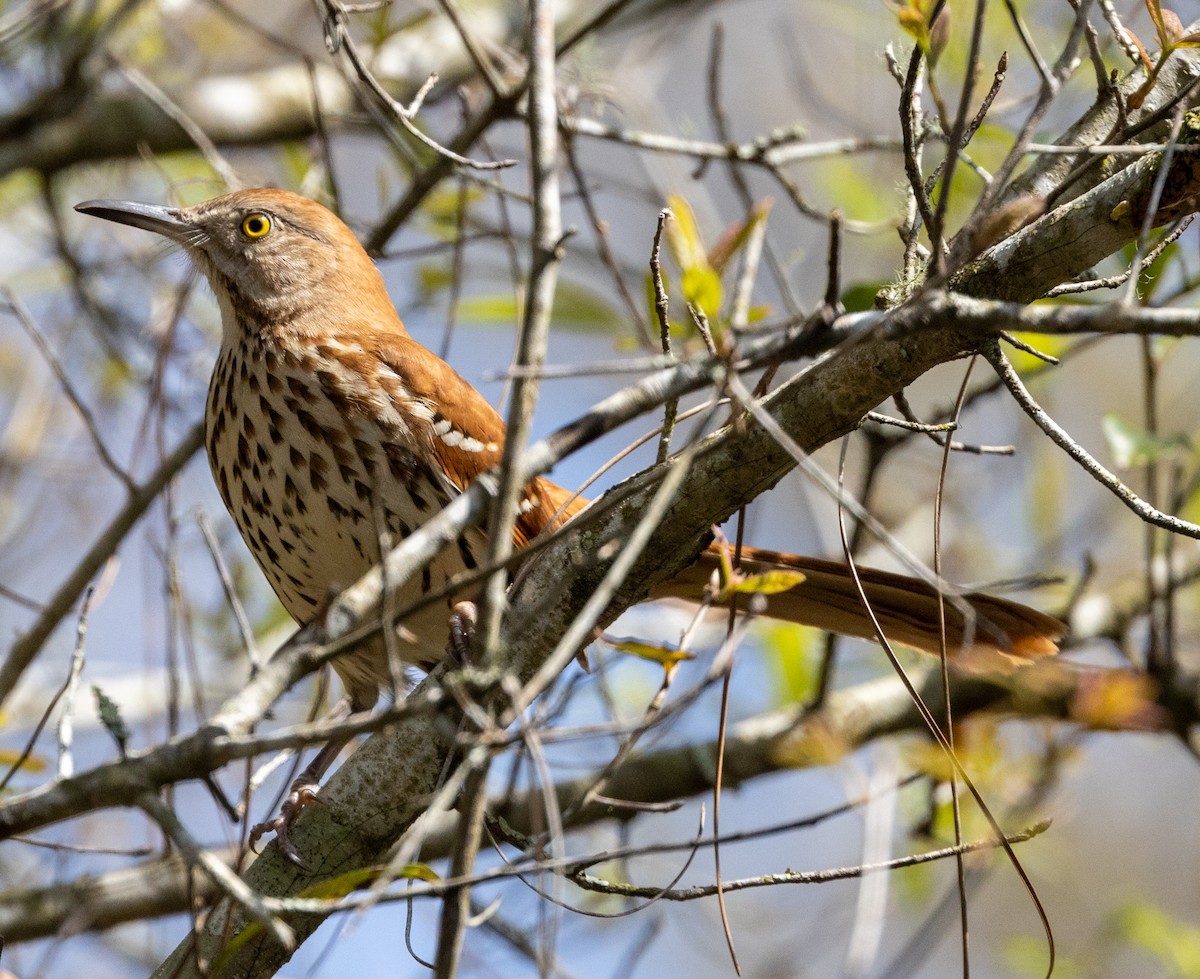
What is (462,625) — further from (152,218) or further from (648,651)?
(152,218)

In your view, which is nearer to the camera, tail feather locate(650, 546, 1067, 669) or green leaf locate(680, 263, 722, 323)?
green leaf locate(680, 263, 722, 323)

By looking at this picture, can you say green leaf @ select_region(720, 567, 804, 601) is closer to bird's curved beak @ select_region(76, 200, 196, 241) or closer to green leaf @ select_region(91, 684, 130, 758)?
green leaf @ select_region(91, 684, 130, 758)

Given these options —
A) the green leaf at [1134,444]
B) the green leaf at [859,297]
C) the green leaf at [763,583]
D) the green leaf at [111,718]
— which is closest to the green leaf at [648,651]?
the green leaf at [763,583]

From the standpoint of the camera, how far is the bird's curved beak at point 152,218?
3.46 meters

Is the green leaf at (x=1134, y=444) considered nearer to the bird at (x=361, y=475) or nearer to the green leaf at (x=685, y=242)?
the bird at (x=361, y=475)

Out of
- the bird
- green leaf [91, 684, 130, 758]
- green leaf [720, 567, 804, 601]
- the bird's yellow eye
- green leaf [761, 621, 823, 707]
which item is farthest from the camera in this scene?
green leaf [761, 621, 823, 707]

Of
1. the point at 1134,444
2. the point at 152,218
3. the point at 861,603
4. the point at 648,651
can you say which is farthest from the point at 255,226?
the point at 1134,444

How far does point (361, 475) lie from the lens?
115 inches

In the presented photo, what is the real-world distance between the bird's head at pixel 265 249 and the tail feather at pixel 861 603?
4.00ft

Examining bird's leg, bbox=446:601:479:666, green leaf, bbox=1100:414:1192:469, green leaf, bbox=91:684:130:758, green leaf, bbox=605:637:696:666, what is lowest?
green leaf, bbox=91:684:130:758

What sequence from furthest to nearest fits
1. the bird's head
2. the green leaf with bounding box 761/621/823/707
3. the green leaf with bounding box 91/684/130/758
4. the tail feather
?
the green leaf with bounding box 761/621/823/707, the bird's head, the tail feather, the green leaf with bounding box 91/684/130/758

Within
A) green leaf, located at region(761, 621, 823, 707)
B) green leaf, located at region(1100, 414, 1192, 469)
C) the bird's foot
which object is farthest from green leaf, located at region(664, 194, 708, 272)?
green leaf, located at region(761, 621, 823, 707)

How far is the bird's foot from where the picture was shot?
223 centimetres

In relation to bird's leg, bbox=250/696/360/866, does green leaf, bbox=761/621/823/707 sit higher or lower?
higher
